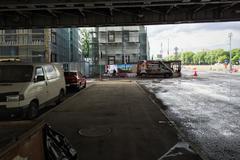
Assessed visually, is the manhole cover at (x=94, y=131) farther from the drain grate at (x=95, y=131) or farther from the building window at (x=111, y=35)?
the building window at (x=111, y=35)

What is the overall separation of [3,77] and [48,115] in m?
Answer: 2.21

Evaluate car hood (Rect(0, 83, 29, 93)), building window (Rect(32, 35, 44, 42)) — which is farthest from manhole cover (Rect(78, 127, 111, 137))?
building window (Rect(32, 35, 44, 42))

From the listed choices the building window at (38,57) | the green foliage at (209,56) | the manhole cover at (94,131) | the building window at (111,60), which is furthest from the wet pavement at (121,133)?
the green foliage at (209,56)

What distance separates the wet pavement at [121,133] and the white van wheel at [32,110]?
52 cm

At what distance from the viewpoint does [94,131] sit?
754 centimetres

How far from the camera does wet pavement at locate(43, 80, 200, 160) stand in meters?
5.59

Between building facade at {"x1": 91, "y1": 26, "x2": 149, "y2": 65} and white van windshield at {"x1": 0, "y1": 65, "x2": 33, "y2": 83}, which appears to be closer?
white van windshield at {"x1": 0, "y1": 65, "x2": 33, "y2": 83}

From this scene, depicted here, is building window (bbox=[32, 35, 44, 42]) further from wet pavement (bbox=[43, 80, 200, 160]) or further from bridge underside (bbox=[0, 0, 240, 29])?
wet pavement (bbox=[43, 80, 200, 160])

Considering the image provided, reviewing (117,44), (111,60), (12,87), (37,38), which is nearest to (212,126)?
(12,87)

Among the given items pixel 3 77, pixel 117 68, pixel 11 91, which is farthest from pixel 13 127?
pixel 117 68

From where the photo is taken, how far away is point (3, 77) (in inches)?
369

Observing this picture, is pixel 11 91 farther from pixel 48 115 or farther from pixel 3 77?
pixel 48 115

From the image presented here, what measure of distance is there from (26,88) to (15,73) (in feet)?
4.60

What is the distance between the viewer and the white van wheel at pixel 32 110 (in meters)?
8.84
